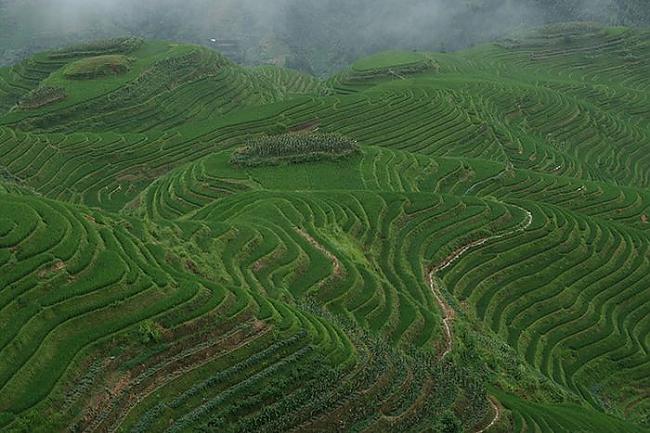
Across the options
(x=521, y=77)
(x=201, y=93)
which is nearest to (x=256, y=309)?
(x=201, y=93)

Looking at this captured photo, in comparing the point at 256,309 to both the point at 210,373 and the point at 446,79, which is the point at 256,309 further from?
the point at 446,79

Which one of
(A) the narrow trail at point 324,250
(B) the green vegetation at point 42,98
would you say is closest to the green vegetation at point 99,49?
(B) the green vegetation at point 42,98

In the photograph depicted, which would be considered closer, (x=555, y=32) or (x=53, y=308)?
(x=53, y=308)

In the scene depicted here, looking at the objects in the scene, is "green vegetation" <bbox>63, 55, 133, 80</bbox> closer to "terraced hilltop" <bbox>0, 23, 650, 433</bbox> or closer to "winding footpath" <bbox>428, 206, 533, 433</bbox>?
"terraced hilltop" <bbox>0, 23, 650, 433</bbox>

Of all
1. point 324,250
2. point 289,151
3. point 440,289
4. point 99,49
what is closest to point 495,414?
point 440,289

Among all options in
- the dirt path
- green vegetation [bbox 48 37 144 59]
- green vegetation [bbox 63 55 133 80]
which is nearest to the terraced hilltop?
the dirt path

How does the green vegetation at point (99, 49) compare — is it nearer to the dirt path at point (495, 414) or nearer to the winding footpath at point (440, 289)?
the winding footpath at point (440, 289)

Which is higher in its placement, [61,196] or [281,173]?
[61,196]
